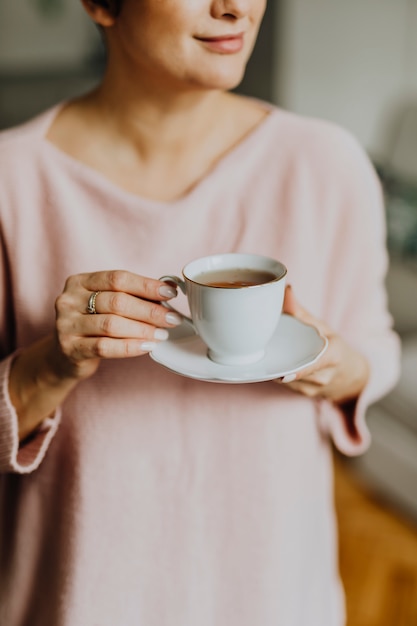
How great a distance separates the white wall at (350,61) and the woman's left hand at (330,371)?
248 cm

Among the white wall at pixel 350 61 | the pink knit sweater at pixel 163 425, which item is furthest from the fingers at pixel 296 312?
the white wall at pixel 350 61

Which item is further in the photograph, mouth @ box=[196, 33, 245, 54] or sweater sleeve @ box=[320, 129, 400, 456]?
sweater sleeve @ box=[320, 129, 400, 456]

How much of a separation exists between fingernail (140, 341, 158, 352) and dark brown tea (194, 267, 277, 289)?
88 millimetres

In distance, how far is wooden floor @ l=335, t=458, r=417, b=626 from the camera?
80.7 inches

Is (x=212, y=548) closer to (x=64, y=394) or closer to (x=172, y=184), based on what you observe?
(x=64, y=394)

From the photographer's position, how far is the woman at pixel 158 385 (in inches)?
35.9

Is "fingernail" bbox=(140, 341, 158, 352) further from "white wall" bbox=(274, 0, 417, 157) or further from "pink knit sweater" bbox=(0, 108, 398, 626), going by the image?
"white wall" bbox=(274, 0, 417, 157)

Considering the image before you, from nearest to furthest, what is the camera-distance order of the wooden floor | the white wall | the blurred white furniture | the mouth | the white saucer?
the white saucer < the mouth < the wooden floor < the blurred white furniture < the white wall

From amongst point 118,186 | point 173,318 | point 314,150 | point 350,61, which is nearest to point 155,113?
point 118,186

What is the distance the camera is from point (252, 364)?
760 mm

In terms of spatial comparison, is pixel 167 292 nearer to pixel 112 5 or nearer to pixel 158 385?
pixel 158 385

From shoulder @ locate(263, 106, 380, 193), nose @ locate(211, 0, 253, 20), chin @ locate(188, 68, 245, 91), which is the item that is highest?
nose @ locate(211, 0, 253, 20)

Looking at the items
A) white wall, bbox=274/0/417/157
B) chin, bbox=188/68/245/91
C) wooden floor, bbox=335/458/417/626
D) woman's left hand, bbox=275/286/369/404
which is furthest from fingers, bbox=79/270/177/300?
white wall, bbox=274/0/417/157

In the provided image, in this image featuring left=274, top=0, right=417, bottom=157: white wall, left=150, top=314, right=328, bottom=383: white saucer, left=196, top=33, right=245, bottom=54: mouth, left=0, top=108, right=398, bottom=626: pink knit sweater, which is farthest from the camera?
left=274, top=0, right=417, bottom=157: white wall
